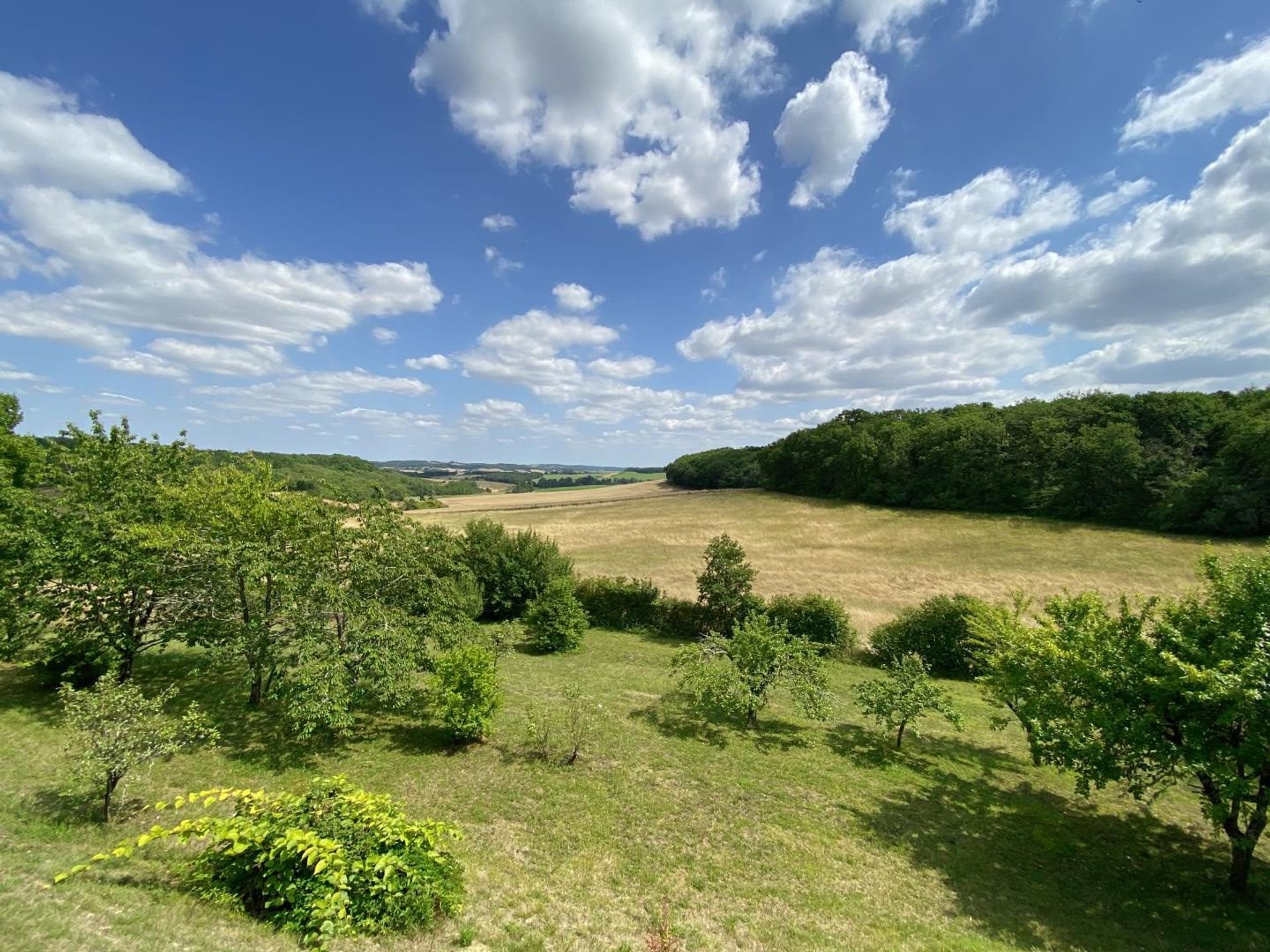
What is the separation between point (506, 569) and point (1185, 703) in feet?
98.5

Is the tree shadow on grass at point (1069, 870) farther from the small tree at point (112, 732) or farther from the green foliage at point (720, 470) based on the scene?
the green foliage at point (720, 470)

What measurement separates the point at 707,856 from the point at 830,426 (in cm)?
7877

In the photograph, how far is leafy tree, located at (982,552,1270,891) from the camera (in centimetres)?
854

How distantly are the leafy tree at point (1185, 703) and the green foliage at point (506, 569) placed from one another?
26.0 metres

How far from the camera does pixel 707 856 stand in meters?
10.0

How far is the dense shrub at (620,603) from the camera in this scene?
32469 mm

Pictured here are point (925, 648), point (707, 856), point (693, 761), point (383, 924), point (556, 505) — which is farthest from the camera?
point (556, 505)

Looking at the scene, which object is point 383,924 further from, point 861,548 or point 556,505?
point 556,505

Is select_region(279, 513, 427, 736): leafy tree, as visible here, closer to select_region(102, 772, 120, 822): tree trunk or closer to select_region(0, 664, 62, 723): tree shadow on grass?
select_region(102, 772, 120, 822): tree trunk

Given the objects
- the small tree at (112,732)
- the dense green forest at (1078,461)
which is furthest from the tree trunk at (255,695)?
the dense green forest at (1078,461)

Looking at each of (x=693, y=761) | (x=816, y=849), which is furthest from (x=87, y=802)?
(x=816, y=849)

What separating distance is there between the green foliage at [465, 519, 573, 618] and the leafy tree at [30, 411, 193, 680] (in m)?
17.2

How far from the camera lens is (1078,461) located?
5381cm

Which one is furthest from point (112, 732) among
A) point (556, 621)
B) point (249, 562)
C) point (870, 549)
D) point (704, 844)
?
point (870, 549)
